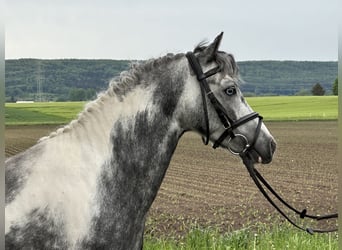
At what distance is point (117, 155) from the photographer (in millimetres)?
3490

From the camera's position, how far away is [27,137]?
20.2 m

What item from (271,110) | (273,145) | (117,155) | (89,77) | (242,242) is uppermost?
(117,155)

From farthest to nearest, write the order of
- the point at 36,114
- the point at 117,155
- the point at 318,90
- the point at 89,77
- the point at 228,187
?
1. the point at 318,90
2. the point at 36,114
3. the point at 89,77
4. the point at 228,187
5. the point at 117,155

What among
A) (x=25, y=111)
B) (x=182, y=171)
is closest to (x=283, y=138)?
(x=182, y=171)

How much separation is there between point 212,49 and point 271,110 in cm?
5338

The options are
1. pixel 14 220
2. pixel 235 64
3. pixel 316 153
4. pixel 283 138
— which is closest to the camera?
pixel 14 220

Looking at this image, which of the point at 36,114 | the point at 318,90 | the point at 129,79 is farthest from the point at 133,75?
the point at 318,90

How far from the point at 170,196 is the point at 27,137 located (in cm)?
785

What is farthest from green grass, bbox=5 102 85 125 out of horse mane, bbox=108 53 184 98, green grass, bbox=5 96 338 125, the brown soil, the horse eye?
the horse eye

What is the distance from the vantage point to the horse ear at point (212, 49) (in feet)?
12.1

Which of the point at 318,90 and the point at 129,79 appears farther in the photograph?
the point at 318,90

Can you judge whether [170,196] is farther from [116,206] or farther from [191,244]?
[116,206]

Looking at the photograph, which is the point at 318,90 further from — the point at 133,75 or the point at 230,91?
the point at 133,75

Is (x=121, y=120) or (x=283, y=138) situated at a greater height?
(x=121, y=120)
